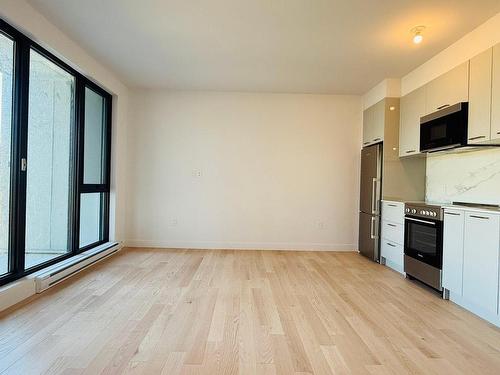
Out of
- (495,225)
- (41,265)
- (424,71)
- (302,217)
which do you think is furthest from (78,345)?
(424,71)

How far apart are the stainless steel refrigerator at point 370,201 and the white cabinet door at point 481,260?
5.36 feet

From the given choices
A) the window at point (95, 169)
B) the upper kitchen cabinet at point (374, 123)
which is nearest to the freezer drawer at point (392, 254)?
the upper kitchen cabinet at point (374, 123)

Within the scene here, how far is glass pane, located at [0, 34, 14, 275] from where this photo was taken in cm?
267

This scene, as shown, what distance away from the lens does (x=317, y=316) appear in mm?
2486

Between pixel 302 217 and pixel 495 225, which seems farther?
pixel 302 217

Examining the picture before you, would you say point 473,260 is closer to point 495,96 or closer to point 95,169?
point 495,96

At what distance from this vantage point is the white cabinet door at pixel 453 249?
109 inches

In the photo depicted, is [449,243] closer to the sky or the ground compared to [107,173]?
closer to the ground

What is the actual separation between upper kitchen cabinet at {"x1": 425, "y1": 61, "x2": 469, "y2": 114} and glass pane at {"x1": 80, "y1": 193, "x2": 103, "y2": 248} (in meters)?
4.48

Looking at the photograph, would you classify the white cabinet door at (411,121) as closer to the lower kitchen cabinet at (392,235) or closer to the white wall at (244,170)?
the lower kitchen cabinet at (392,235)

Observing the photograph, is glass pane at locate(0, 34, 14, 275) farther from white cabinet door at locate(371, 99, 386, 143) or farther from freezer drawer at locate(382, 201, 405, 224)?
white cabinet door at locate(371, 99, 386, 143)

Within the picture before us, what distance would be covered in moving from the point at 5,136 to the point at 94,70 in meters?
1.62

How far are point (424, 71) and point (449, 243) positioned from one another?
2166 millimetres

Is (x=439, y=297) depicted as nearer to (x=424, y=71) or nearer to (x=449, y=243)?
(x=449, y=243)
